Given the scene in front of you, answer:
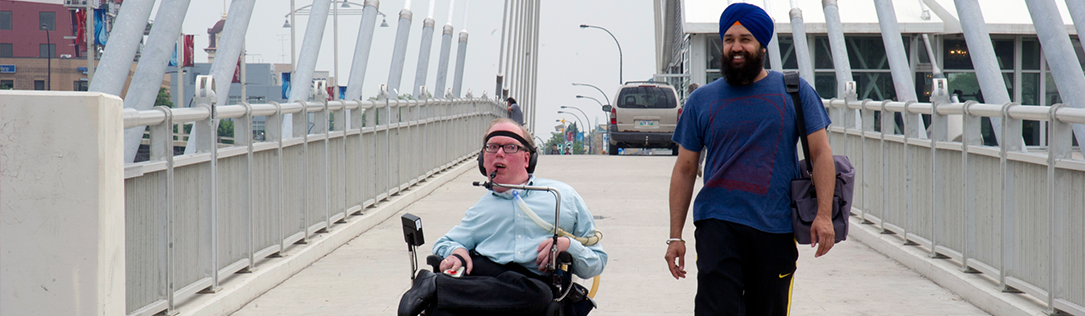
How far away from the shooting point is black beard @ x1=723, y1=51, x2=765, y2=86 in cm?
400

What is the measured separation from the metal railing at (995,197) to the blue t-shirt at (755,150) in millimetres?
2222

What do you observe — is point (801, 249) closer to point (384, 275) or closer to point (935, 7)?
point (384, 275)

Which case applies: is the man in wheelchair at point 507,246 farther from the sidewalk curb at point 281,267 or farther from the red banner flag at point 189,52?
the red banner flag at point 189,52

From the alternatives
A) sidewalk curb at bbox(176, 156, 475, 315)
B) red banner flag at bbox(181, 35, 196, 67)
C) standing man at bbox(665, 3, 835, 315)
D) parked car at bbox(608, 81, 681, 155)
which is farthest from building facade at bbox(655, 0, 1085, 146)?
red banner flag at bbox(181, 35, 196, 67)

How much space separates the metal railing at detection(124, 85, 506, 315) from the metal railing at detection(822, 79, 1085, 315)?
4.55 m

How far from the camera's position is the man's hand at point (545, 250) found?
393cm

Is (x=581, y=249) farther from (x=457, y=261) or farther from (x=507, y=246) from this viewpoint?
(x=457, y=261)

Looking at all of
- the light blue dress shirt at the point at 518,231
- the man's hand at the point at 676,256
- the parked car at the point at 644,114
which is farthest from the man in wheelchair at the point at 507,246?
the parked car at the point at 644,114

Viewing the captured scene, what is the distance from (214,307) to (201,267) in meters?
0.27

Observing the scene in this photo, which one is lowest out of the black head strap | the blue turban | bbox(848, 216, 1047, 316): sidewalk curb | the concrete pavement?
the concrete pavement

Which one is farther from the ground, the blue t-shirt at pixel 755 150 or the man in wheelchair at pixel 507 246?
the blue t-shirt at pixel 755 150

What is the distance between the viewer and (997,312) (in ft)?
21.2

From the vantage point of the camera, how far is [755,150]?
397 cm

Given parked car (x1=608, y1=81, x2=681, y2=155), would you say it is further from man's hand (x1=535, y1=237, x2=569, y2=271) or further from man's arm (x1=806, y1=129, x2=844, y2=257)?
man's hand (x1=535, y1=237, x2=569, y2=271)
